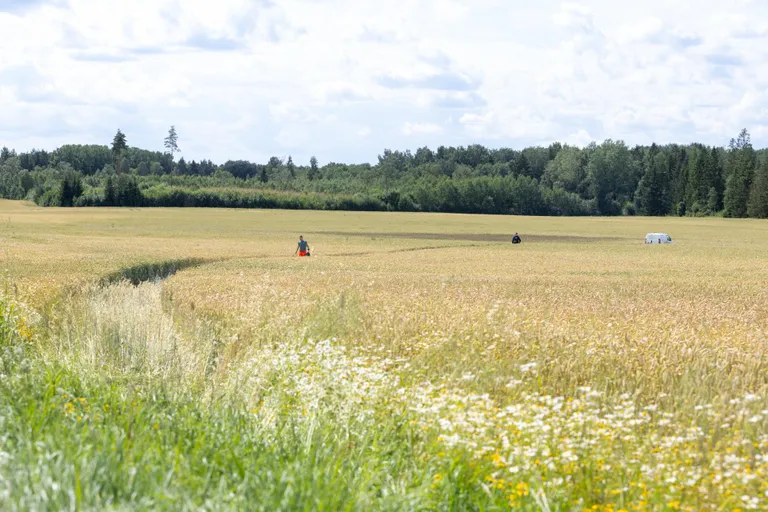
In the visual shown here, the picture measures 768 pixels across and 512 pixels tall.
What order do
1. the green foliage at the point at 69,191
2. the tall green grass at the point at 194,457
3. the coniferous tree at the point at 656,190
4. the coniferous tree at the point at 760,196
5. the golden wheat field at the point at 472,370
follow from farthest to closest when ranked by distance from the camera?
the coniferous tree at the point at 656,190, the coniferous tree at the point at 760,196, the green foliage at the point at 69,191, the golden wheat field at the point at 472,370, the tall green grass at the point at 194,457

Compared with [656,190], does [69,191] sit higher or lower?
lower

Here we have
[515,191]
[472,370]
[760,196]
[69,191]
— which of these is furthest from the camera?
[515,191]

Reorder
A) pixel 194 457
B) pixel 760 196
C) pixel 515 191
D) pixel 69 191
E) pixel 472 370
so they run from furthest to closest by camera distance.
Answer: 1. pixel 515 191
2. pixel 69 191
3. pixel 760 196
4. pixel 472 370
5. pixel 194 457

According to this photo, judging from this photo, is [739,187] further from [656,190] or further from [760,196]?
[656,190]

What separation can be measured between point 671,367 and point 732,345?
235 cm

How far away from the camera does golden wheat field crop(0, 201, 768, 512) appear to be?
7676 mm

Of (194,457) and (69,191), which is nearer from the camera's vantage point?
(194,457)

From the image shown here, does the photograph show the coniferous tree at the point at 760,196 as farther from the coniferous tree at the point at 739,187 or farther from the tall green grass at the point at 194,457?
the tall green grass at the point at 194,457

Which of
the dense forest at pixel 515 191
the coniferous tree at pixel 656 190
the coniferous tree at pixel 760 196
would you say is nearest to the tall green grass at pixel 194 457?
the dense forest at pixel 515 191

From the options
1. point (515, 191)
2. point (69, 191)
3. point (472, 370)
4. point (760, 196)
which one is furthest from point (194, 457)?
point (515, 191)

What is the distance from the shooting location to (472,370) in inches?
461

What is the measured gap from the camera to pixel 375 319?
15.5 meters

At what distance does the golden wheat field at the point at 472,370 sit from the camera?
768cm

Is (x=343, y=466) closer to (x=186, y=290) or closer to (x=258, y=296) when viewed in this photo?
(x=258, y=296)
